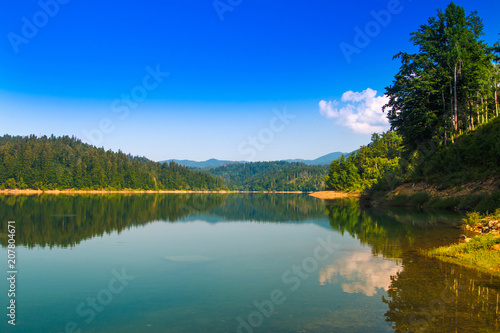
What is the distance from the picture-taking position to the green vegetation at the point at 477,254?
11695mm

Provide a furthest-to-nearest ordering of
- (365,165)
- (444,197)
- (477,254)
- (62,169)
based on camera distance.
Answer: (62,169), (365,165), (444,197), (477,254)

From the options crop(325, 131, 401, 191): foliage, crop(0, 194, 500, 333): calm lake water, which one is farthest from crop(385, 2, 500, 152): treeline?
crop(325, 131, 401, 191): foliage

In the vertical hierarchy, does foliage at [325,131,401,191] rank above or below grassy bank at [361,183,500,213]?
above

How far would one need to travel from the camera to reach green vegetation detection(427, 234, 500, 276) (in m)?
11.7


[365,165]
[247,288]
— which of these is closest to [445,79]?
[247,288]

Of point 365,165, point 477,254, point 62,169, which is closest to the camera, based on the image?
point 477,254

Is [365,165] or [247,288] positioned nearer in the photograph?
[247,288]

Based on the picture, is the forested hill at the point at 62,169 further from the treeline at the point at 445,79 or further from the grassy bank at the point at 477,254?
the grassy bank at the point at 477,254

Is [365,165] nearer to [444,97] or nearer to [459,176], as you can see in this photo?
[444,97]

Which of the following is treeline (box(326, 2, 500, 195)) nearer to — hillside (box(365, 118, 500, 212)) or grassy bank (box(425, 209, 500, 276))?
hillside (box(365, 118, 500, 212))

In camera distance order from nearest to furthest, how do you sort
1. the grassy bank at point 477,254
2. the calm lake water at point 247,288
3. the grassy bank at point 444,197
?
the calm lake water at point 247,288 < the grassy bank at point 477,254 < the grassy bank at point 444,197

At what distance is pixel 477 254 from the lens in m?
12.8

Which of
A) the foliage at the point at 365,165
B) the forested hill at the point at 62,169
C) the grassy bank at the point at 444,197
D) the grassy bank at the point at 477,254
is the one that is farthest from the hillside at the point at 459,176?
the forested hill at the point at 62,169

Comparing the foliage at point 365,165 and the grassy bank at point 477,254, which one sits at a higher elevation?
the foliage at point 365,165
